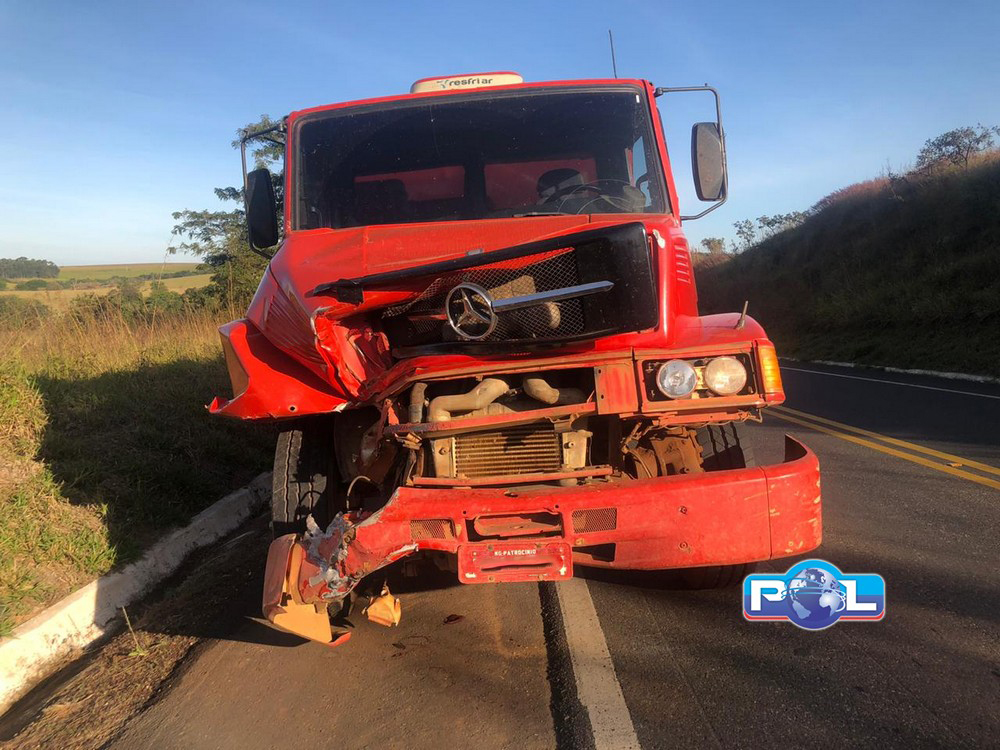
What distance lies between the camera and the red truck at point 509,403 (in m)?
2.88

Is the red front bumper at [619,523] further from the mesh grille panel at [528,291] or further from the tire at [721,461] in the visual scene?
the tire at [721,461]

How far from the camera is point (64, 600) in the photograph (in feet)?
13.3

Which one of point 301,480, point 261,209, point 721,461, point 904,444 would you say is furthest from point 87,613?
point 904,444

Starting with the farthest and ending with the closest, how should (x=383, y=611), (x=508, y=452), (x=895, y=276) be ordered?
(x=895, y=276)
(x=383, y=611)
(x=508, y=452)

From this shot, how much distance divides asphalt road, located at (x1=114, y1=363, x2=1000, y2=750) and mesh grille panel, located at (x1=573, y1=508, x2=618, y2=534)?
0.68 meters

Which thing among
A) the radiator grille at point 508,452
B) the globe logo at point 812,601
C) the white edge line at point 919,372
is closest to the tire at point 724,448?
the globe logo at point 812,601

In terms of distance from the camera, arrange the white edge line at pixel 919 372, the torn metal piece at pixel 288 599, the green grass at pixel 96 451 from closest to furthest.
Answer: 1. the torn metal piece at pixel 288 599
2. the green grass at pixel 96 451
3. the white edge line at pixel 919 372

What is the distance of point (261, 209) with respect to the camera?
4699mm

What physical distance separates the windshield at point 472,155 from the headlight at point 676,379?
153 cm

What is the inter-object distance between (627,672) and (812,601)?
1.03 meters

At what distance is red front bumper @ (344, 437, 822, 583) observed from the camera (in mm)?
2850

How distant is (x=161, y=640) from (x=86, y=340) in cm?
568

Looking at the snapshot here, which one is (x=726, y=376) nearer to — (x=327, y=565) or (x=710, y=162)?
(x=327, y=565)

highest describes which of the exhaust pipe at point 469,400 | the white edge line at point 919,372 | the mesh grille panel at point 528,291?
the mesh grille panel at point 528,291
